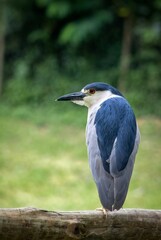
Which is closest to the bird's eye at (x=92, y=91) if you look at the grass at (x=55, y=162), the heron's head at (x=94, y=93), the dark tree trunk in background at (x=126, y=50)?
the heron's head at (x=94, y=93)

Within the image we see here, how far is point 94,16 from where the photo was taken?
38.7 feet

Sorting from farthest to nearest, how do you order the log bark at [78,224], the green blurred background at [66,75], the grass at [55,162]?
the green blurred background at [66,75] < the grass at [55,162] < the log bark at [78,224]

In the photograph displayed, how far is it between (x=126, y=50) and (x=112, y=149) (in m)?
9.04

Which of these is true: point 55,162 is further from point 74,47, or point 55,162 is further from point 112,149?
point 112,149

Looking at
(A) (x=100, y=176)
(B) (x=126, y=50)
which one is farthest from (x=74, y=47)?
(A) (x=100, y=176)

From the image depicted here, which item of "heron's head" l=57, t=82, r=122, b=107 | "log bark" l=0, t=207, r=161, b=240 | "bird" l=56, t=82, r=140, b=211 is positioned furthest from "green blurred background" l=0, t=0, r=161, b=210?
"log bark" l=0, t=207, r=161, b=240

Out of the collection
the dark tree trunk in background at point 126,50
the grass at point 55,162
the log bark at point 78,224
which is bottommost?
the log bark at point 78,224

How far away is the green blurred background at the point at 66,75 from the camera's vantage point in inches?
345

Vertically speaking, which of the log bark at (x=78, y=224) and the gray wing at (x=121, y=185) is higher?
the gray wing at (x=121, y=185)

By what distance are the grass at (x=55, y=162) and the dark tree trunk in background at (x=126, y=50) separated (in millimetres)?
1084

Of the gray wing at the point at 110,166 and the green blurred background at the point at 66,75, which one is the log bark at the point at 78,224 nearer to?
the gray wing at the point at 110,166

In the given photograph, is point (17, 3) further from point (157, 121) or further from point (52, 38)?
point (157, 121)

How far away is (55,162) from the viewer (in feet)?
28.8

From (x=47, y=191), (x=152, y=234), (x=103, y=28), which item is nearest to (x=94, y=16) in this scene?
(x=103, y=28)
